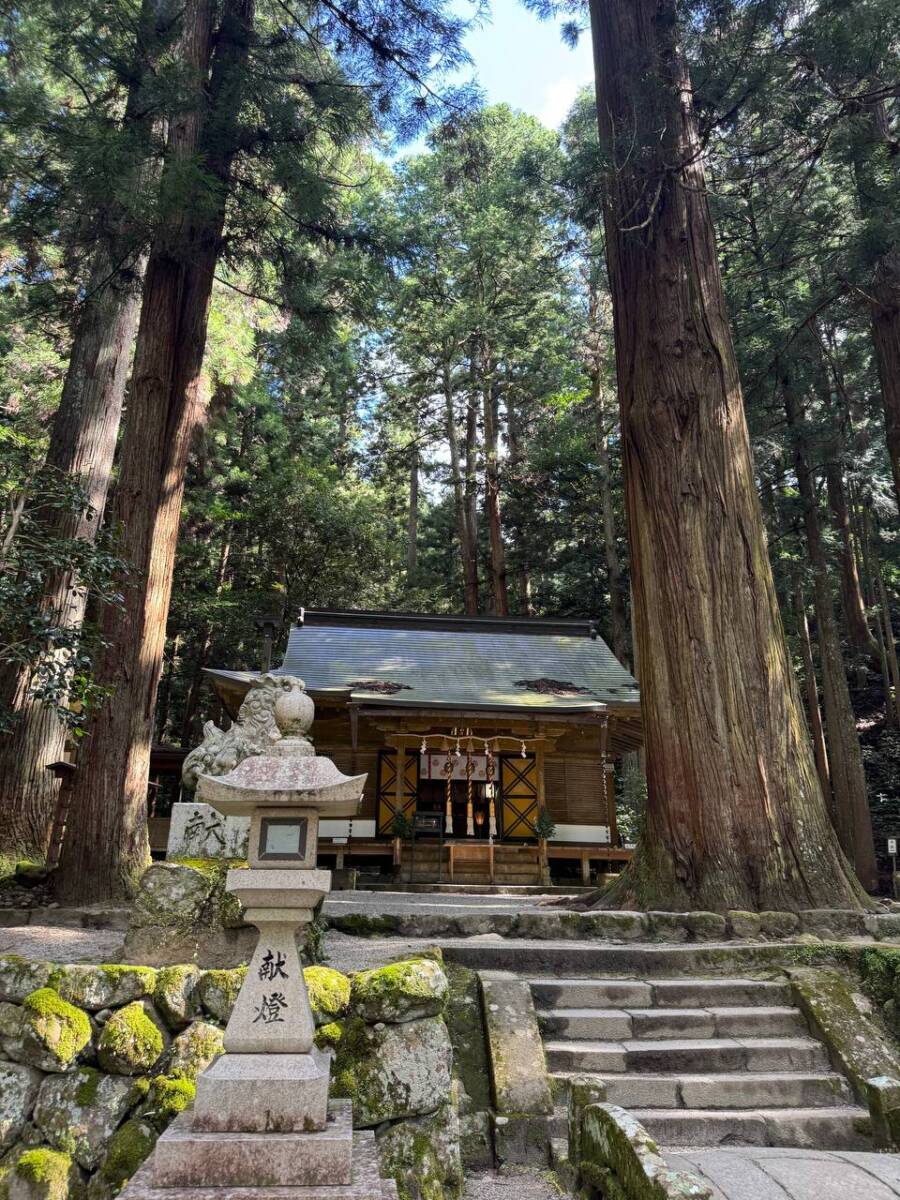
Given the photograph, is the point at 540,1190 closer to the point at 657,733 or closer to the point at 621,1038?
the point at 621,1038

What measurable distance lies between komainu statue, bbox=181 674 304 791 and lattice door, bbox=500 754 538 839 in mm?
8105

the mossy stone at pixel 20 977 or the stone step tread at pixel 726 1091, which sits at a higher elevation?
the mossy stone at pixel 20 977

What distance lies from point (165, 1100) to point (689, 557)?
196 inches

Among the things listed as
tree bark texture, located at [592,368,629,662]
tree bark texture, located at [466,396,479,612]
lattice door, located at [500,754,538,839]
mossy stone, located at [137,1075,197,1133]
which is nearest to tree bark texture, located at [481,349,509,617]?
tree bark texture, located at [466,396,479,612]

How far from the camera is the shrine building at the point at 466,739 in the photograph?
11.7 metres

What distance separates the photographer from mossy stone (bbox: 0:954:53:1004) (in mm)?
3402

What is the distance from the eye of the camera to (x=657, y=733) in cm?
602

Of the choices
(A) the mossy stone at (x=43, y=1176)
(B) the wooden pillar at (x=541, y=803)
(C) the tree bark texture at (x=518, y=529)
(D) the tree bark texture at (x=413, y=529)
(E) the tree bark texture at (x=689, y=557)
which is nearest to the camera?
(A) the mossy stone at (x=43, y=1176)

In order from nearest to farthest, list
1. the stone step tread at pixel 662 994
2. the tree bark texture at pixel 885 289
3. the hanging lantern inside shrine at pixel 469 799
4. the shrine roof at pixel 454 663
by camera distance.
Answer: the stone step tread at pixel 662 994, the tree bark texture at pixel 885 289, the shrine roof at pixel 454 663, the hanging lantern inside shrine at pixel 469 799

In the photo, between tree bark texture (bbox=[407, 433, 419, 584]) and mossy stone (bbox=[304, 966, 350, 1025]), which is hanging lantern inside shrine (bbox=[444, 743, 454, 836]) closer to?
mossy stone (bbox=[304, 966, 350, 1025])

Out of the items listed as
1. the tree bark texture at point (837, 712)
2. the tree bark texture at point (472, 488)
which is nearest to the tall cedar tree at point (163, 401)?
the tree bark texture at point (837, 712)

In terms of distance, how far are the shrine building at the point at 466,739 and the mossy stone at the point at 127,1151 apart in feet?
26.1

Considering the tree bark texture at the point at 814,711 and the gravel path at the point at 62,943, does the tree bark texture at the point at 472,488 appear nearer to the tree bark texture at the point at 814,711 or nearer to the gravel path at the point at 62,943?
the tree bark texture at the point at 814,711

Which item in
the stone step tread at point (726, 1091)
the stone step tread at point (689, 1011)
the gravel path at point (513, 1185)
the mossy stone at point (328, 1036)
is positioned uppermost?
the mossy stone at point (328, 1036)
